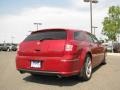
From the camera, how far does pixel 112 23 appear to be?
4450 centimetres

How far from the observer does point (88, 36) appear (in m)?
8.90

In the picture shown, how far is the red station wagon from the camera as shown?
699 cm

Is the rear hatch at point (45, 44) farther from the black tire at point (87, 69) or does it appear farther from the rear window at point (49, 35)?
the black tire at point (87, 69)

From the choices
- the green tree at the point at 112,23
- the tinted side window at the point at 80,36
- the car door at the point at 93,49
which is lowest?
the car door at the point at 93,49

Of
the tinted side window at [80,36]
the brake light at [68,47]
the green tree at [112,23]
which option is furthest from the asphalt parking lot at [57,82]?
the green tree at [112,23]

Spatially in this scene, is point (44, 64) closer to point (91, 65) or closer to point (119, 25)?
point (91, 65)

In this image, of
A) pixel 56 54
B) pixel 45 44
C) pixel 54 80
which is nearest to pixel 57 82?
pixel 54 80

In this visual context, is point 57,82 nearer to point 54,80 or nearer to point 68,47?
point 54,80

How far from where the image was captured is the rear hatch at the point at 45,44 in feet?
23.3

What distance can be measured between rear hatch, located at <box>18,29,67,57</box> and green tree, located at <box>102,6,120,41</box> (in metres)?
37.5

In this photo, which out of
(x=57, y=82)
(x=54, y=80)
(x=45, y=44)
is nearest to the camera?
(x=45, y=44)

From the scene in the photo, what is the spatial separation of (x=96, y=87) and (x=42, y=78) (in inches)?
79.1

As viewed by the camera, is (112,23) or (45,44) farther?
(112,23)

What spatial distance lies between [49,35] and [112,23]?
38.3 meters
